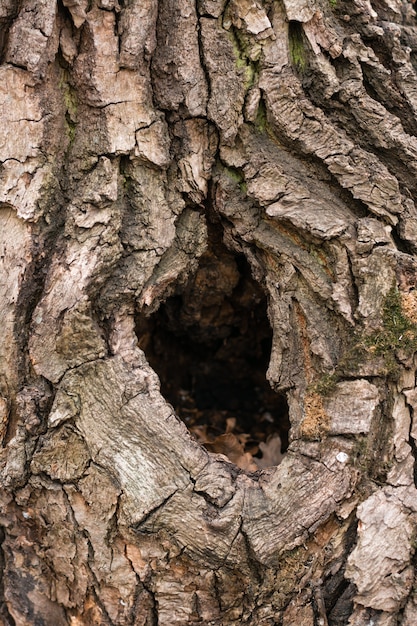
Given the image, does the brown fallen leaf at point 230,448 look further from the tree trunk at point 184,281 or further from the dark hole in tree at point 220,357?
the tree trunk at point 184,281

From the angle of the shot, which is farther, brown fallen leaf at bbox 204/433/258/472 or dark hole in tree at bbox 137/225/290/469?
dark hole in tree at bbox 137/225/290/469

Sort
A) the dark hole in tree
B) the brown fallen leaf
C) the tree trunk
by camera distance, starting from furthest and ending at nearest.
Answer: the dark hole in tree, the brown fallen leaf, the tree trunk

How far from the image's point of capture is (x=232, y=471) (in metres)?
2.06

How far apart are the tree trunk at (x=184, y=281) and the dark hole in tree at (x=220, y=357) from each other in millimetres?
425

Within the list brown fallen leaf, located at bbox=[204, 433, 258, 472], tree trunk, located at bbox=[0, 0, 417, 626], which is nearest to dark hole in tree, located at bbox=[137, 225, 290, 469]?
brown fallen leaf, located at bbox=[204, 433, 258, 472]

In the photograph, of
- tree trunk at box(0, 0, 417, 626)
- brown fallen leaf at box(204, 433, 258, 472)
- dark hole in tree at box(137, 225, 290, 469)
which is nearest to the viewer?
tree trunk at box(0, 0, 417, 626)

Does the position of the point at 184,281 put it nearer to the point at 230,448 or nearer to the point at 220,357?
the point at 230,448

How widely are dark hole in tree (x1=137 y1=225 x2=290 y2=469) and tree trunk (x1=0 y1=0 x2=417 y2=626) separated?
0.42 m

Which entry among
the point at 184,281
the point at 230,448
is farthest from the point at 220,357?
the point at 184,281

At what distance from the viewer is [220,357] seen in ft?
10.5

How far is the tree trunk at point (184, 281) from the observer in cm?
196

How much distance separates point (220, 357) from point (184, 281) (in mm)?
983

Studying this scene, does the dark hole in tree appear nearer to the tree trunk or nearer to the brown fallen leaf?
the brown fallen leaf

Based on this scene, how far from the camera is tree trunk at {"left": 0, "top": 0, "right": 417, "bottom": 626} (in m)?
1.96
